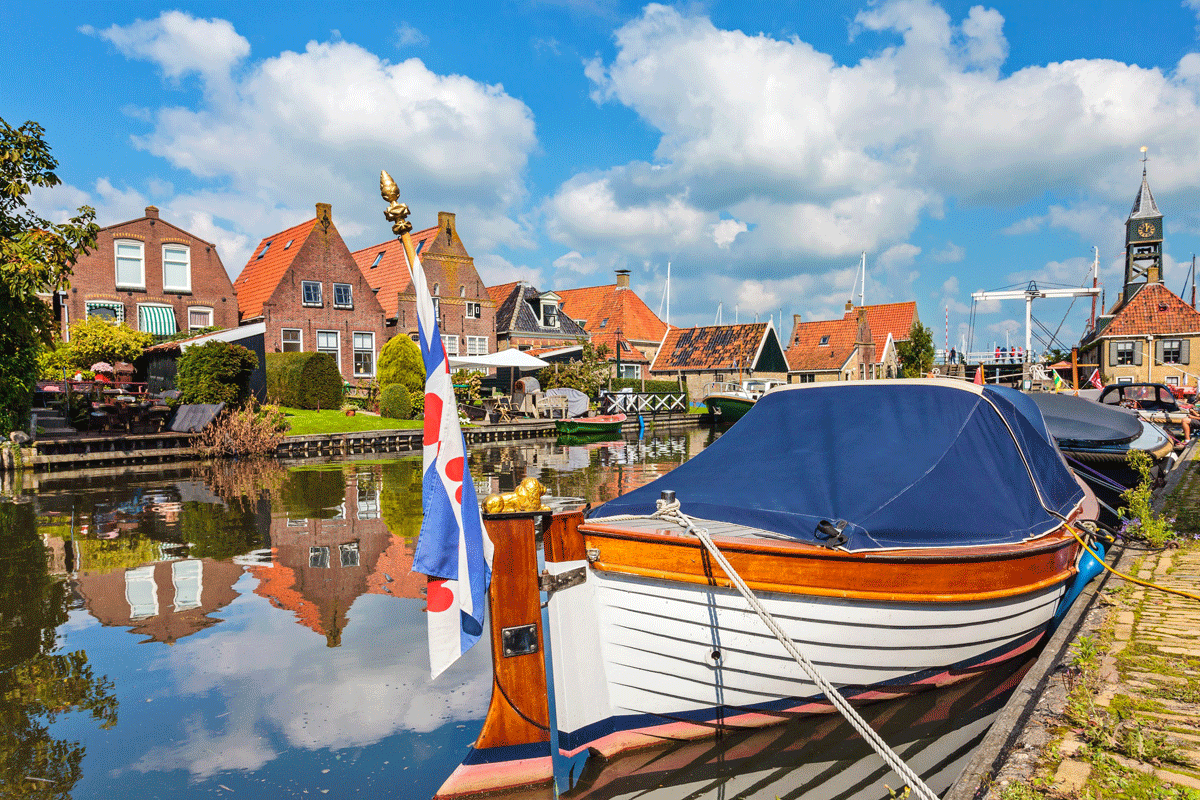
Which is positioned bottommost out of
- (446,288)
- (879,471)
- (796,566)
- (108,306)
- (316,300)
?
(796,566)

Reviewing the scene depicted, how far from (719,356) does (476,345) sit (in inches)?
716

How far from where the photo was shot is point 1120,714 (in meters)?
3.64

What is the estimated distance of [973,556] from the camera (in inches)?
167

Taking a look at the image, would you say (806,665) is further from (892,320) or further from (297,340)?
(892,320)

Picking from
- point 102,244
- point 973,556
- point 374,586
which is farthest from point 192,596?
point 102,244

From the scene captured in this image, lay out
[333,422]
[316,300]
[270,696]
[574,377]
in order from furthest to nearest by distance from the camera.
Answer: [574,377], [316,300], [333,422], [270,696]

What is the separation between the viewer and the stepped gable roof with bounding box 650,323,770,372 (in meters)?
49.5

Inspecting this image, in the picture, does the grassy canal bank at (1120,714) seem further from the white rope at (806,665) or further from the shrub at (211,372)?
the shrub at (211,372)

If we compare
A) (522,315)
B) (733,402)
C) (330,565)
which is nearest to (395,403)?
(522,315)

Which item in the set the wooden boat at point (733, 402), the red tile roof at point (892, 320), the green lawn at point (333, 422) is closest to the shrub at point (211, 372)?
the green lawn at point (333, 422)

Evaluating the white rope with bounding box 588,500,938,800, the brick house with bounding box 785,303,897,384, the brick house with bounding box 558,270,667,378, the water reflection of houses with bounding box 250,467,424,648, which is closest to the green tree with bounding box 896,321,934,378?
the brick house with bounding box 785,303,897,384

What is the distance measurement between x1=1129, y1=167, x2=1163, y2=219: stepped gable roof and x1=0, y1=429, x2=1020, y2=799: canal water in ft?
224

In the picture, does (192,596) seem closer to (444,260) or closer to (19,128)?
(19,128)

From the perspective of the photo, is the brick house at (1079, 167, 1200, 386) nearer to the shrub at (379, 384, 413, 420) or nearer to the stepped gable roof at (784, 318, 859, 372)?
the stepped gable roof at (784, 318, 859, 372)
